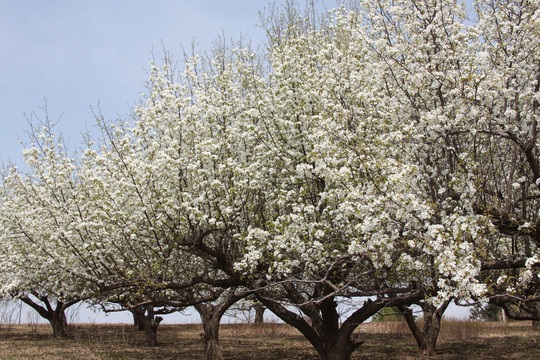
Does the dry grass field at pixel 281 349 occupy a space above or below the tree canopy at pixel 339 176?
below

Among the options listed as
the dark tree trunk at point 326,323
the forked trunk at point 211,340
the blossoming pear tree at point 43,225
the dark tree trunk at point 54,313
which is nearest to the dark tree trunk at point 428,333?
the dark tree trunk at point 326,323

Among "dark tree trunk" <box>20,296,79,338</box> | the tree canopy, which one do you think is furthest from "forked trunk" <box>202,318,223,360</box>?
"dark tree trunk" <box>20,296,79,338</box>

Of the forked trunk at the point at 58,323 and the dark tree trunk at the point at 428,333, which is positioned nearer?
the dark tree trunk at the point at 428,333

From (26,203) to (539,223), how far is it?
1933 cm

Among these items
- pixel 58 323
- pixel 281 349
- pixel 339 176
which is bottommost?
pixel 281 349

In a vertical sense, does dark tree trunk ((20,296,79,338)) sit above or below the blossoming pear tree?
below

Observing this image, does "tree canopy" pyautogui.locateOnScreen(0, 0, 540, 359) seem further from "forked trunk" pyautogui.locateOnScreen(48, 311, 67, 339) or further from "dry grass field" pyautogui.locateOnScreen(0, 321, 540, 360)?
"forked trunk" pyautogui.locateOnScreen(48, 311, 67, 339)

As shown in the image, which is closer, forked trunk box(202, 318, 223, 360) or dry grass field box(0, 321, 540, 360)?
forked trunk box(202, 318, 223, 360)

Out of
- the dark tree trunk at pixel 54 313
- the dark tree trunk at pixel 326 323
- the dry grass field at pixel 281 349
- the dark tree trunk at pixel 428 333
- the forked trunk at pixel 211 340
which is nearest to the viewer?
the dark tree trunk at pixel 326 323

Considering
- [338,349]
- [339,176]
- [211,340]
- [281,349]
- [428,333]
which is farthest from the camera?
[281,349]

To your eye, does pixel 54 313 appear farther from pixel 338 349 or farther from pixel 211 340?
pixel 338 349

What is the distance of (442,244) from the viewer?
9.12 m

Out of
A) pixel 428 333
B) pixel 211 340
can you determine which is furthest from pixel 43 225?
pixel 428 333

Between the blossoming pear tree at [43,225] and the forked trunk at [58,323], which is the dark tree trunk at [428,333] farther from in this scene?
the forked trunk at [58,323]
